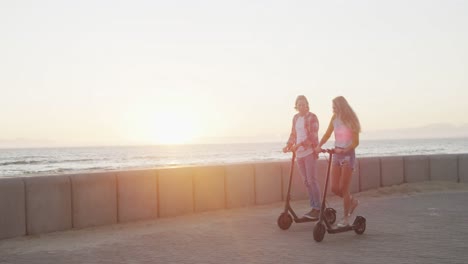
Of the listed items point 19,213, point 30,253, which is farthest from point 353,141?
point 19,213

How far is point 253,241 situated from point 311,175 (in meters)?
1.66

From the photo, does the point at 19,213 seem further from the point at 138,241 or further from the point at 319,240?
the point at 319,240

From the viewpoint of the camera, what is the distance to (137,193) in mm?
9383

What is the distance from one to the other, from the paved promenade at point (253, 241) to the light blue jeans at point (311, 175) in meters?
0.42

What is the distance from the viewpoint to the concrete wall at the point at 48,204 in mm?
8258

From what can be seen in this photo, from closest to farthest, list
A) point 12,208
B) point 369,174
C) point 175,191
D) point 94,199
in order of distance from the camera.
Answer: point 12,208
point 94,199
point 175,191
point 369,174

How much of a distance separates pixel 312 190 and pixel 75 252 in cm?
359

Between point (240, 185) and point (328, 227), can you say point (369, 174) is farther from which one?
point (328, 227)

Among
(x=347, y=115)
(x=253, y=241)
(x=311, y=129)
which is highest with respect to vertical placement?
(x=347, y=115)

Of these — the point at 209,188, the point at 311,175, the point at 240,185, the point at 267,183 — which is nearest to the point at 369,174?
the point at 267,183

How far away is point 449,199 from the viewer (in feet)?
36.7

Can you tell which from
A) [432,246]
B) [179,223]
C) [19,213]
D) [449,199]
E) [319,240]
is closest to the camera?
[432,246]

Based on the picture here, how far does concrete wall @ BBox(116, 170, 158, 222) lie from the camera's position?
9.22 metres

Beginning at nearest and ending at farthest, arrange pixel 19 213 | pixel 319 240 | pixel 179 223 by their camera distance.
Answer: pixel 319 240 < pixel 19 213 < pixel 179 223
